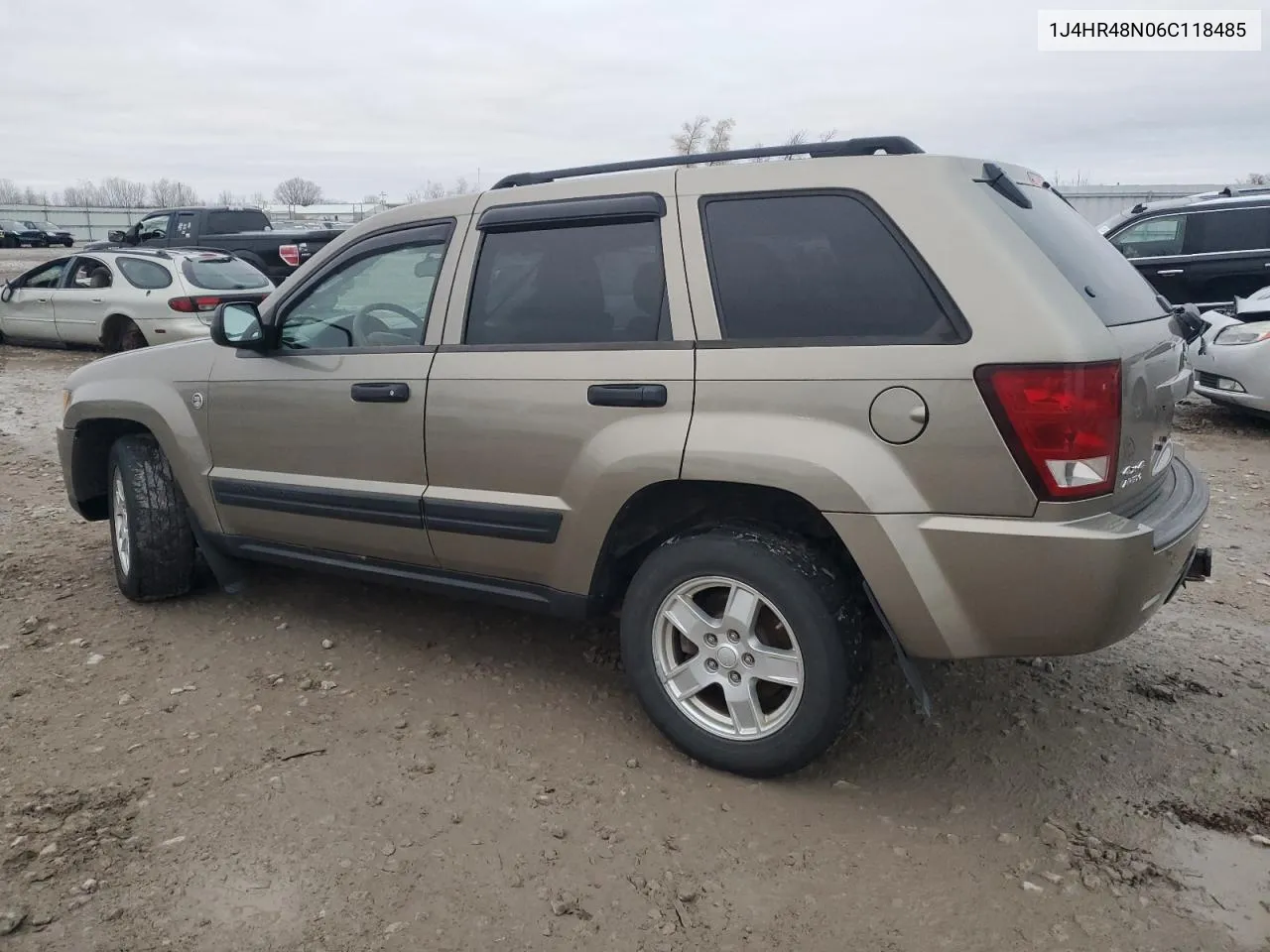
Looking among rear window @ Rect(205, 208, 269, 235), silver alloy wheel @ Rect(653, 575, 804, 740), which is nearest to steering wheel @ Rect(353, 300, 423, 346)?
silver alloy wheel @ Rect(653, 575, 804, 740)

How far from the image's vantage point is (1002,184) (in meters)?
2.90

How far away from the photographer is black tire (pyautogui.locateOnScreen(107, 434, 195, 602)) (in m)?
4.41

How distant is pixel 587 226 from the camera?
3.34 meters

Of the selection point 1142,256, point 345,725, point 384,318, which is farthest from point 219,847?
point 1142,256

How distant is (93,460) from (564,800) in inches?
126

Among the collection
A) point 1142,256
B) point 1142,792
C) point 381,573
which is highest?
point 1142,256

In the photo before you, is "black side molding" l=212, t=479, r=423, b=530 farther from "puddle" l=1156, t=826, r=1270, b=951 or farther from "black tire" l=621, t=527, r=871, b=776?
"puddle" l=1156, t=826, r=1270, b=951

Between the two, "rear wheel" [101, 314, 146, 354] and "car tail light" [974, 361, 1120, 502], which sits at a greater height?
"car tail light" [974, 361, 1120, 502]

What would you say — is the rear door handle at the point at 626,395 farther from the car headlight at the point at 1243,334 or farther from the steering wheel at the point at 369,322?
the car headlight at the point at 1243,334

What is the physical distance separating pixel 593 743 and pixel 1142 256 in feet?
33.8

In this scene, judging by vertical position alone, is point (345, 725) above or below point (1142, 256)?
below

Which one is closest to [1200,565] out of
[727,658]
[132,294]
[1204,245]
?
[727,658]

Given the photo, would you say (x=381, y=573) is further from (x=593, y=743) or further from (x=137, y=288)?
(x=137, y=288)

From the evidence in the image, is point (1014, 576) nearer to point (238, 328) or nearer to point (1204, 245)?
point (238, 328)
